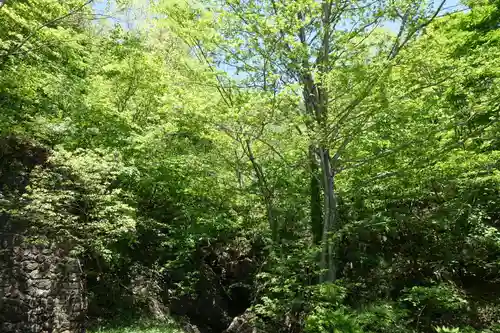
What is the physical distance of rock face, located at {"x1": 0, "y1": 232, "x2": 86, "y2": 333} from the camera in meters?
6.53

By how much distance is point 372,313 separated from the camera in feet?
19.1

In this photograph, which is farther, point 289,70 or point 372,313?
point 289,70

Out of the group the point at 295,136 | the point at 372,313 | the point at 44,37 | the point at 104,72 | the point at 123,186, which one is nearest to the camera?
the point at 372,313

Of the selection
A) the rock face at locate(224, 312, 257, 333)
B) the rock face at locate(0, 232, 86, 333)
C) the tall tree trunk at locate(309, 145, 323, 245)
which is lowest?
the rock face at locate(224, 312, 257, 333)

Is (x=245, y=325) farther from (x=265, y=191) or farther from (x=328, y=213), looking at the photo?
(x=328, y=213)

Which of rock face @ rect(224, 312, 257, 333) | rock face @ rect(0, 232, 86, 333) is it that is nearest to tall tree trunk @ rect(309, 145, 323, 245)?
rock face @ rect(224, 312, 257, 333)

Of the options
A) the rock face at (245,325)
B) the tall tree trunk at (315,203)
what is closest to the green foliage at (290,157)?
the tall tree trunk at (315,203)

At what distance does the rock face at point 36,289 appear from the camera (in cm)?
653

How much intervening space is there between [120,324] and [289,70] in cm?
744

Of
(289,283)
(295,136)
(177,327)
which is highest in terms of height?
Result: (295,136)

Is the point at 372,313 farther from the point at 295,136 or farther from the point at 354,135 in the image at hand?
the point at 295,136

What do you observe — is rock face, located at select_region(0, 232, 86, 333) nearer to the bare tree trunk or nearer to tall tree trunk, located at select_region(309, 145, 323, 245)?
the bare tree trunk

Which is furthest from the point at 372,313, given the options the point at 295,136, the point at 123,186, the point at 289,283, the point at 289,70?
the point at 123,186

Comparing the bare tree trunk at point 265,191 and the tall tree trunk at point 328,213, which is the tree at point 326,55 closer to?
the tall tree trunk at point 328,213
